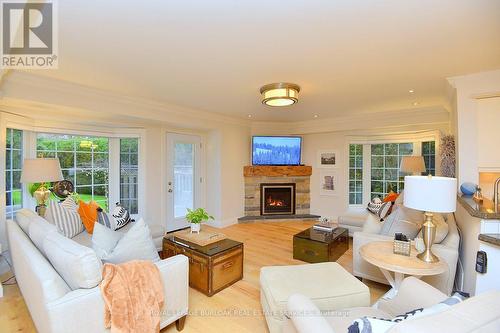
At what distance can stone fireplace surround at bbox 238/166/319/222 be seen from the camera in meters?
5.66

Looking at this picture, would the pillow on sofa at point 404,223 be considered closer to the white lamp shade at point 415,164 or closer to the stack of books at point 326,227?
the stack of books at point 326,227

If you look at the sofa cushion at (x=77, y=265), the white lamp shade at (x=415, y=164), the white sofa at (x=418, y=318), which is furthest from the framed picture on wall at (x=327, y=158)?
the sofa cushion at (x=77, y=265)

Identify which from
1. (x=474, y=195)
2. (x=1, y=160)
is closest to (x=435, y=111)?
(x=474, y=195)

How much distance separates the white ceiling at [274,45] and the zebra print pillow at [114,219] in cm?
159

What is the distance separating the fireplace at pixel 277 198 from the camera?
5.81 metres

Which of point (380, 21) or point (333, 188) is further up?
point (380, 21)

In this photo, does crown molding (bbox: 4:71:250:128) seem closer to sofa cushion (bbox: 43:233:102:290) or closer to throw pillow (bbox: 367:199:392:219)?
sofa cushion (bbox: 43:233:102:290)

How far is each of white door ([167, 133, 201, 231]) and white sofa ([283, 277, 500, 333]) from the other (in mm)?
3781

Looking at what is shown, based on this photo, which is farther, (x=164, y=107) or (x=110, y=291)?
(x=164, y=107)

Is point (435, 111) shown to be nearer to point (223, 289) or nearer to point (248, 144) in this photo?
point (248, 144)

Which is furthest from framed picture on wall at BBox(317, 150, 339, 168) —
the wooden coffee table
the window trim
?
the wooden coffee table

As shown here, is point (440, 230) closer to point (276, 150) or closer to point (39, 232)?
point (39, 232)

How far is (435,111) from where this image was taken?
4.26m

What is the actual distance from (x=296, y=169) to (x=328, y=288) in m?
4.05
